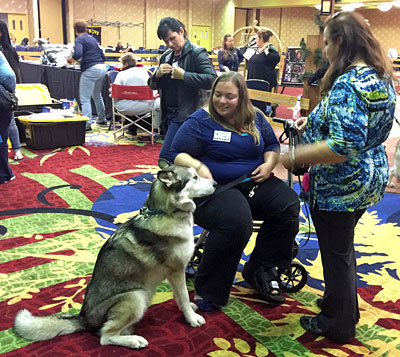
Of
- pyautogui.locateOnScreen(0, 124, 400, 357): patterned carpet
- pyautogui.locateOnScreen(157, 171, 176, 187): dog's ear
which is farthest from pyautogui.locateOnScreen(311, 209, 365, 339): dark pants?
pyautogui.locateOnScreen(157, 171, 176, 187): dog's ear

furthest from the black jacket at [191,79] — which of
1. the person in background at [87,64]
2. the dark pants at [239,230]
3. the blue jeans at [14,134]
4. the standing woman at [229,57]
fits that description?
the standing woman at [229,57]

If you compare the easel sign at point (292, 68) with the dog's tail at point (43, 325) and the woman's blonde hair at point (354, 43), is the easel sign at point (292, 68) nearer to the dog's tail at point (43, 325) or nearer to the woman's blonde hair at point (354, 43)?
the woman's blonde hair at point (354, 43)

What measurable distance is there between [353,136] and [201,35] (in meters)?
21.9

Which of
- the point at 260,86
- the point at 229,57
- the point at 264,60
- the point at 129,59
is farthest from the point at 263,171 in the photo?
the point at 229,57

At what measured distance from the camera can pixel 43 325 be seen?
2.01m

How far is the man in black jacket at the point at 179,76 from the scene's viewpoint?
3.46m

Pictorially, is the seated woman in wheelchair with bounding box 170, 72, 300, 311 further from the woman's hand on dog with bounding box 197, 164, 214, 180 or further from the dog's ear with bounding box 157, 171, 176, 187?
the dog's ear with bounding box 157, 171, 176, 187

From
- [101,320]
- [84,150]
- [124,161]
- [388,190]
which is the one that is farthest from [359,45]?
[84,150]

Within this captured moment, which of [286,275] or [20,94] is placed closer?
[286,275]

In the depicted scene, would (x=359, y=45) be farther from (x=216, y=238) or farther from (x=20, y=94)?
(x=20, y=94)

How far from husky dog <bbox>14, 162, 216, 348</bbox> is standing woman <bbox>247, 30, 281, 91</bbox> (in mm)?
4987

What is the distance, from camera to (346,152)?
66.2 inches

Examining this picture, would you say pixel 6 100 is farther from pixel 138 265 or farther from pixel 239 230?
pixel 239 230

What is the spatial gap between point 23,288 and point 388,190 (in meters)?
3.82
